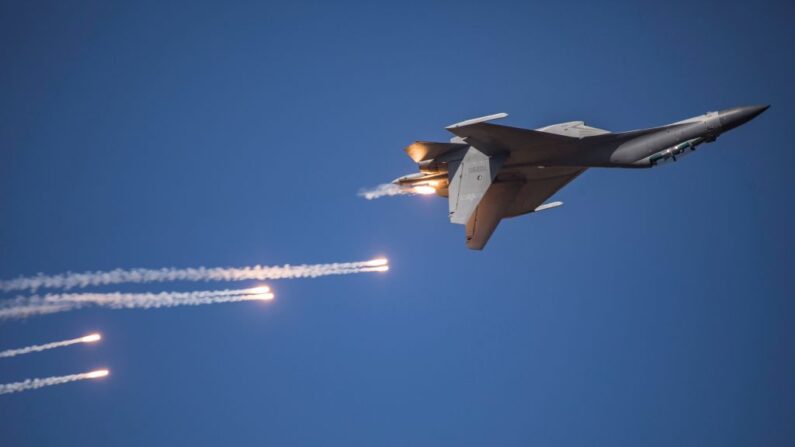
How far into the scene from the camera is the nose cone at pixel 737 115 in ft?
90.8

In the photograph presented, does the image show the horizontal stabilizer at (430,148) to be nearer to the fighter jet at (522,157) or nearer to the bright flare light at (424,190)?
the fighter jet at (522,157)

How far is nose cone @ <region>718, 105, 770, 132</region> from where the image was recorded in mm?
27688

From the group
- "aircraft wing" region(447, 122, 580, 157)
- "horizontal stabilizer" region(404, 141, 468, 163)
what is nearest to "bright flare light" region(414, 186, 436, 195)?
"horizontal stabilizer" region(404, 141, 468, 163)

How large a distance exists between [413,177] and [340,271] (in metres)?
7.38

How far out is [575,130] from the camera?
30797 millimetres

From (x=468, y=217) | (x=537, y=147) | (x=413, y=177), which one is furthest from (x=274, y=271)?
(x=537, y=147)

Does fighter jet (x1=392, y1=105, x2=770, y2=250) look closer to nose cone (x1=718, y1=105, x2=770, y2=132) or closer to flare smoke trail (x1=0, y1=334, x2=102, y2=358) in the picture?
nose cone (x1=718, y1=105, x2=770, y2=132)

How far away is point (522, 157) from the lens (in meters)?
31.5

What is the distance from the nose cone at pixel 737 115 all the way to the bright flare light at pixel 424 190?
12356 mm

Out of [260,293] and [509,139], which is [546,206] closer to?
[509,139]

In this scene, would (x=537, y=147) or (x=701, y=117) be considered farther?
(x=537, y=147)

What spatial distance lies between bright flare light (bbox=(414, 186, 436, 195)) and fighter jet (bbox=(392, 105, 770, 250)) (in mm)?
45

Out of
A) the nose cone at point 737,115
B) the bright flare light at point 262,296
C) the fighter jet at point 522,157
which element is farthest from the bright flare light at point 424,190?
the nose cone at point 737,115

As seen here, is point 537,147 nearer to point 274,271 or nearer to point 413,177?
point 413,177
